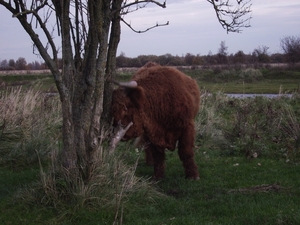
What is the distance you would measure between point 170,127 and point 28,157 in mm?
3200

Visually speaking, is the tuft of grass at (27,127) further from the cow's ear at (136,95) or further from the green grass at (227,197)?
the green grass at (227,197)

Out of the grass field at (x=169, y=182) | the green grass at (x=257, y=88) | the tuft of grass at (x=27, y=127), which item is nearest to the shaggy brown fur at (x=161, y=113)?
the grass field at (x=169, y=182)

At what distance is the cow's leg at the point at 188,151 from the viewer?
7.47m

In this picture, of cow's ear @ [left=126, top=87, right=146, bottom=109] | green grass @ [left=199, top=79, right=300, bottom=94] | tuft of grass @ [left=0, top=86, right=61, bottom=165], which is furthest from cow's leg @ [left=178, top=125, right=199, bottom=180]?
green grass @ [left=199, top=79, right=300, bottom=94]

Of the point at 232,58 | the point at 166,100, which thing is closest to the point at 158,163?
the point at 166,100

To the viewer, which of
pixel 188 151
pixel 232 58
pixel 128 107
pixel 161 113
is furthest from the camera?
pixel 232 58

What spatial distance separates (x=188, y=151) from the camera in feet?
24.7

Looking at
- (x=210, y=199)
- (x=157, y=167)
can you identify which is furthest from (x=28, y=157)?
(x=210, y=199)

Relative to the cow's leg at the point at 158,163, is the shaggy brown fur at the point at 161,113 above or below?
above

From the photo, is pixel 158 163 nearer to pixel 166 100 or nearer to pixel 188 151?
pixel 188 151

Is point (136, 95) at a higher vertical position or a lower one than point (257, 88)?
higher

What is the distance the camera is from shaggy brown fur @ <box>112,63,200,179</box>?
695cm

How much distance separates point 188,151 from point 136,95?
142cm

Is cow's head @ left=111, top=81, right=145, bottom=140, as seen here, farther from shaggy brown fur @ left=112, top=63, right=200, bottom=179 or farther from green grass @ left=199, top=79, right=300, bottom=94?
green grass @ left=199, top=79, right=300, bottom=94
